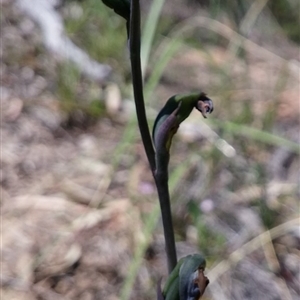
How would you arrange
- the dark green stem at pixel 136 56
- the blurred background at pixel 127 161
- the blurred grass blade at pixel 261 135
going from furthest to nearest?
1. the blurred grass blade at pixel 261 135
2. the blurred background at pixel 127 161
3. the dark green stem at pixel 136 56

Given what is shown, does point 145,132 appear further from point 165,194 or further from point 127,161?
point 127,161

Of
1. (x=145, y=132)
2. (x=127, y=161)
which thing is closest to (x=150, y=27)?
(x=127, y=161)

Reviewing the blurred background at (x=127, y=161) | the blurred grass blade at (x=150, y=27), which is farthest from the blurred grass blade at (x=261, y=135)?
the blurred grass blade at (x=150, y=27)

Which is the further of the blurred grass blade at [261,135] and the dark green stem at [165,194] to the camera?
the blurred grass blade at [261,135]

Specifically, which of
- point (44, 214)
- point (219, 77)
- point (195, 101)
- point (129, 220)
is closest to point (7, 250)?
point (44, 214)

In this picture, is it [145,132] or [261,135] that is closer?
[145,132]

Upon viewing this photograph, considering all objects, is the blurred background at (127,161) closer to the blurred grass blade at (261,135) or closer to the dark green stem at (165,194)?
the blurred grass blade at (261,135)
